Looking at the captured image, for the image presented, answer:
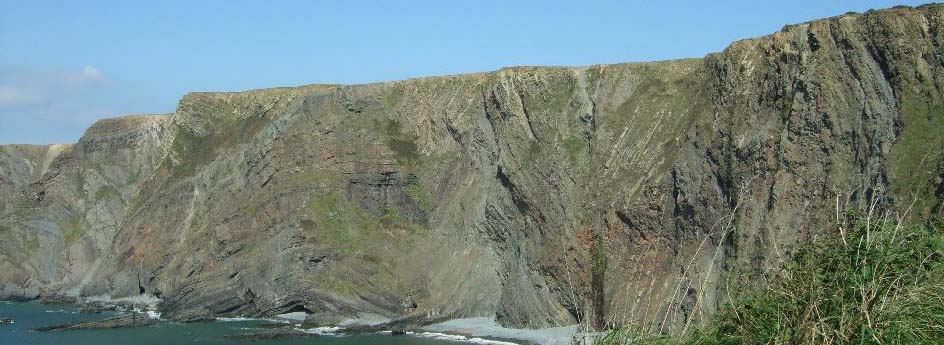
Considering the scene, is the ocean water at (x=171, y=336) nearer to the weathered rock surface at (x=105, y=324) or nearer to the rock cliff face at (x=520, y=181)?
the weathered rock surface at (x=105, y=324)

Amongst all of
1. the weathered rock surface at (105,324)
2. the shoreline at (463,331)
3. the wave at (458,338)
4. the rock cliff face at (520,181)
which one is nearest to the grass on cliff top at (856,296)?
the rock cliff face at (520,181)

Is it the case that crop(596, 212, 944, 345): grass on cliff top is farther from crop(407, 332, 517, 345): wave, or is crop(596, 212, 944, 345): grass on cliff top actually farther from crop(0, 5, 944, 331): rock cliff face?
crop(407, 332, 517, 345): wave

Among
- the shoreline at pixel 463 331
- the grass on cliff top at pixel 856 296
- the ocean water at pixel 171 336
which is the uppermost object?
the grass on cliff top at pixel 856 296

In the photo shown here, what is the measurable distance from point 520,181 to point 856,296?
49036mm

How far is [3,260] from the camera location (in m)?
87.8

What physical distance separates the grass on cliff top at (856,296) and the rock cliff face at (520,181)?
22.6 meters

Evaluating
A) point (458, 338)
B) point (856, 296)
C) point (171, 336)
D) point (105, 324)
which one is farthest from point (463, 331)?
point (856, 296)

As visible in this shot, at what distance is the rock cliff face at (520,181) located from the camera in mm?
41188

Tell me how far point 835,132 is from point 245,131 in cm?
4675

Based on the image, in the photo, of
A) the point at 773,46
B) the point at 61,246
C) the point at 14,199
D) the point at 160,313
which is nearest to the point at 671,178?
the point at 773,46

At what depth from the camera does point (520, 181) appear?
57.6 metres

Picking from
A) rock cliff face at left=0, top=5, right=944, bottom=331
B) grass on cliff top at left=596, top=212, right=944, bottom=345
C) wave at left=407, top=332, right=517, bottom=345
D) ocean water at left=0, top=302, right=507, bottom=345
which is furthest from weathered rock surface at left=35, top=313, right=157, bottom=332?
grass on cliff top at left=596, top=212, right=944, bottom=345

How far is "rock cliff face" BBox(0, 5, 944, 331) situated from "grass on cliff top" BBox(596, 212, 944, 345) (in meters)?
22.6

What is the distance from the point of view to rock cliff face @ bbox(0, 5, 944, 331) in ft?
135
